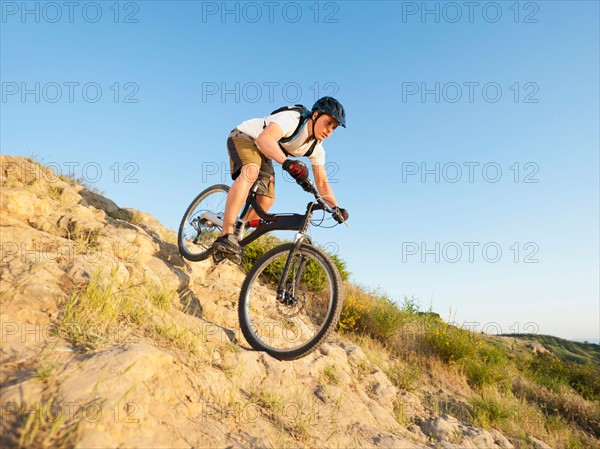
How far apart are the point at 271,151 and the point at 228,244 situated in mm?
1218

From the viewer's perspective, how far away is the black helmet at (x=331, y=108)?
448 centimetres

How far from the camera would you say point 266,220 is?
4758 mm

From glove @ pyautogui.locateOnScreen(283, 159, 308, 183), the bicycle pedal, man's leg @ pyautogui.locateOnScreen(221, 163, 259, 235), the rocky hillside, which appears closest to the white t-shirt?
man's leg @ pyautogui.locateOnScreen(221, 163, 259, 235)

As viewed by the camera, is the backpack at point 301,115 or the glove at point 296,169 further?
the backpack at point 301,115

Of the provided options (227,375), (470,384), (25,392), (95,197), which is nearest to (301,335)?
(227,375)

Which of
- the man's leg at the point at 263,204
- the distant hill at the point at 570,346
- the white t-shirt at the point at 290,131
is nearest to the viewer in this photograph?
the white t-shirt at the point at 290,131

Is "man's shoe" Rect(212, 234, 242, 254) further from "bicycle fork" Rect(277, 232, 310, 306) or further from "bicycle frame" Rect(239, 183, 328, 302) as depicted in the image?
"bicycle fork" Rect(277, 232, 310, 306)

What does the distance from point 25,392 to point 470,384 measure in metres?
6.93

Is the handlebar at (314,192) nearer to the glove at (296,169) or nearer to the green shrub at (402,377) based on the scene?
the glove at (296,169)

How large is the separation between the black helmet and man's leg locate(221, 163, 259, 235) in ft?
3.43

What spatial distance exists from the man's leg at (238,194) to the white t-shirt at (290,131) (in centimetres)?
42

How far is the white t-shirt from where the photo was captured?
456 centimetres

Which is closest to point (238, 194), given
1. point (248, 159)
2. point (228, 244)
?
point (248, 159)

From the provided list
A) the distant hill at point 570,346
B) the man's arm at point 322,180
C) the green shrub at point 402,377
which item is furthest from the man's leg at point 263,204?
the distant hill at point 570,346
